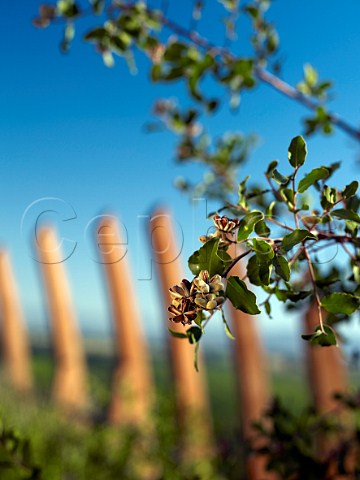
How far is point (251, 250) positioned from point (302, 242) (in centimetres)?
7

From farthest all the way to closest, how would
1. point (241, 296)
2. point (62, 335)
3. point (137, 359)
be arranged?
point (62, 335), point (137, 359), point (241, 296)

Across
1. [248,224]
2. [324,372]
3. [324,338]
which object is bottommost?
[324,372]

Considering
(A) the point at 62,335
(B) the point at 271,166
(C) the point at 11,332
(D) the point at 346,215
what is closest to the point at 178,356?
(A) the point at 62,335

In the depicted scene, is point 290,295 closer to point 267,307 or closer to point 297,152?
point 267,307

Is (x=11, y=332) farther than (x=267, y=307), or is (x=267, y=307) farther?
(x=11, y=332)

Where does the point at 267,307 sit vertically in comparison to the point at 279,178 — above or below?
below

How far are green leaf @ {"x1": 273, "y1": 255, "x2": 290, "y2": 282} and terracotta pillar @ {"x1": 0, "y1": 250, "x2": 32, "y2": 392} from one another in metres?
6.95

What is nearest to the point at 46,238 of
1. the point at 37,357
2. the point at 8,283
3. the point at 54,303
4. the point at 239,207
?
the point at 54,303

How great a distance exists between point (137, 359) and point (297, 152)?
5.02 metres

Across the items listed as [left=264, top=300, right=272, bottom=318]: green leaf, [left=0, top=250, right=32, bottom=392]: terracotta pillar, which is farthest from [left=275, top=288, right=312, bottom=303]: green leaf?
[left=0, top=250, right=32, bottom=392]: terracotta pillar

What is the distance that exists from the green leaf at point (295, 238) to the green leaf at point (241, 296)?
0.05 meters

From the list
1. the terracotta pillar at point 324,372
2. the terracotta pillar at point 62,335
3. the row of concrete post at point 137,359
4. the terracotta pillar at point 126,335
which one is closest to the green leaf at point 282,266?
the row of concrete post at point 137,359

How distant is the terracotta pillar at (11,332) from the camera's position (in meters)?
7.13

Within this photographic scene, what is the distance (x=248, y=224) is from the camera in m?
0.55
